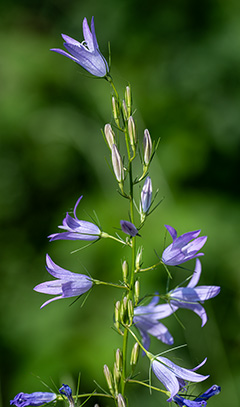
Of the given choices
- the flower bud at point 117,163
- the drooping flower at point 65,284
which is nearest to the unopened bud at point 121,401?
the drooping flower at point 65,284

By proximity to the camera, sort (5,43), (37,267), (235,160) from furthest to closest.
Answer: (5,43), (235,160), (37,267)

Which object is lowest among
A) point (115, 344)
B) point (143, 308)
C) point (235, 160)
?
point (115, 344)

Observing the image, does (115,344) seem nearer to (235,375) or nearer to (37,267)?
(235,375)

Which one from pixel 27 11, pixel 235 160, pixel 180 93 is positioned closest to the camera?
pixel 235 160

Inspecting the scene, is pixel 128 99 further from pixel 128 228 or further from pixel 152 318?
pixel 152 318

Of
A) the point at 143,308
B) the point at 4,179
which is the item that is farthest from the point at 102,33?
the point at 143,308

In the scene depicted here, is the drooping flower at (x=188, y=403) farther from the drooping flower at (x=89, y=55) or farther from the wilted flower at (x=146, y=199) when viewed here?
the drooping flower at (x=89, y=55)

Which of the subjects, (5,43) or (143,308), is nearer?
(143,308)

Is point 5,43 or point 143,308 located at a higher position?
point 5,43
